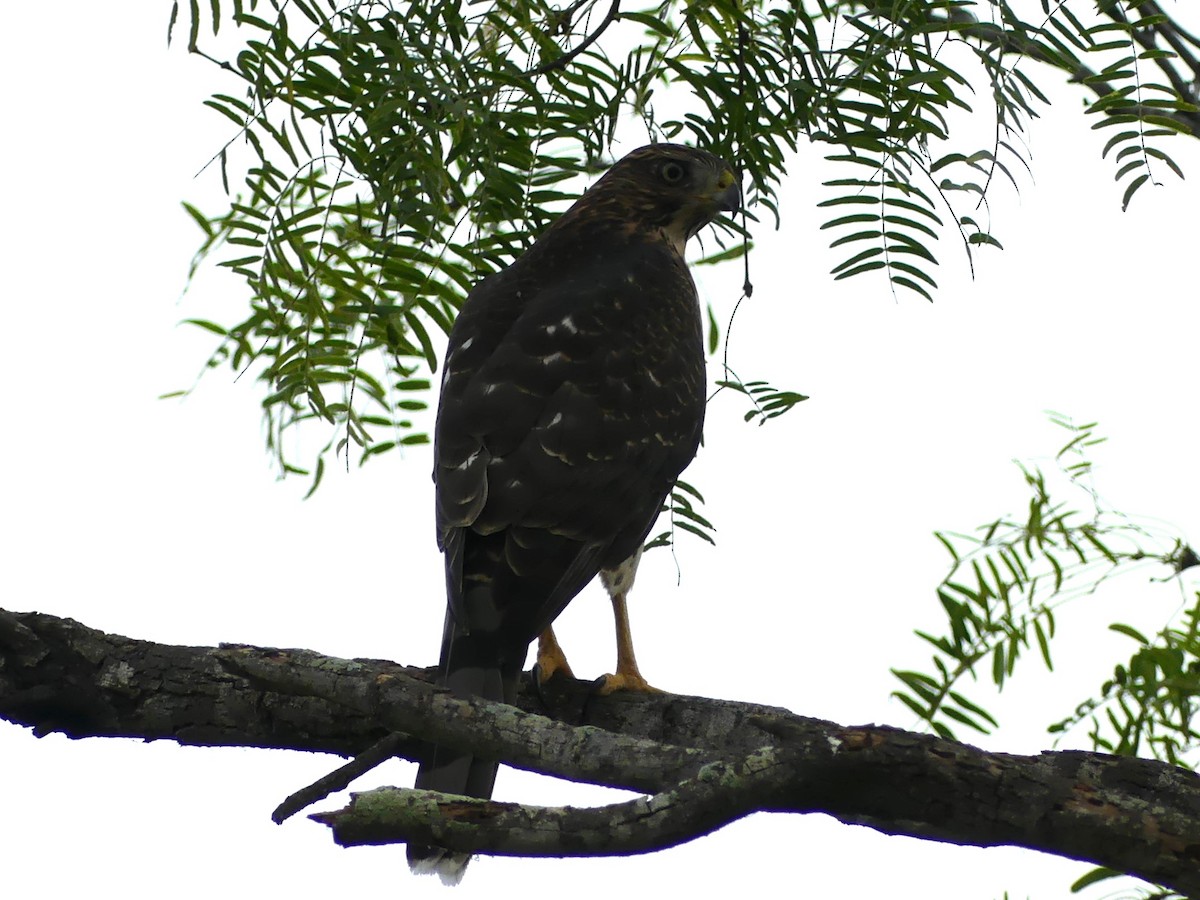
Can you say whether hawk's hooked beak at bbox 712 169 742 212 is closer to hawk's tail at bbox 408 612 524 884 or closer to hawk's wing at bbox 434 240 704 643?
hawk's wing at bbox 434 240 704 643

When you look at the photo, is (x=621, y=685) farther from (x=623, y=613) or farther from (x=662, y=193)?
(x=662, y=193)

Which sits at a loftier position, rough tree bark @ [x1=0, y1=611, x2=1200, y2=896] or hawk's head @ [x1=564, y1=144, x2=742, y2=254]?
hawk's head @ [x1=564, y1=144, x2=742, y2=254]

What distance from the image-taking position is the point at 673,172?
5.12m

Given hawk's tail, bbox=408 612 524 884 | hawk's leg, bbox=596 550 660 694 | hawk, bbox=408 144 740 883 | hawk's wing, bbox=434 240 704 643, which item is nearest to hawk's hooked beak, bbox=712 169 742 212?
hawk, bbox=408 144 740 883

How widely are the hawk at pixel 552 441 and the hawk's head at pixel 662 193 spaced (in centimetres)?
10

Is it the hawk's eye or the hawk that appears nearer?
the hawk

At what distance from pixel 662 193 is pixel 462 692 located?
2.23 m

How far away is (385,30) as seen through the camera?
3295mm

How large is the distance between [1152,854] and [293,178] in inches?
84.9

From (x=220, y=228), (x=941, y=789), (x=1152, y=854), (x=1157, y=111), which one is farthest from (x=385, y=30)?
(x=1152, y=854)

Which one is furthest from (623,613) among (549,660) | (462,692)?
(462,692)

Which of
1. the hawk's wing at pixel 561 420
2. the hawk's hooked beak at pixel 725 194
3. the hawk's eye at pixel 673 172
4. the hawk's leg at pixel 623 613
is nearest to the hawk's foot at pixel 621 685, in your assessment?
the hawk's leg at pixel 623 613

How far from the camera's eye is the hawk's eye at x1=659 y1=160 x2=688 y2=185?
5095 millimetres

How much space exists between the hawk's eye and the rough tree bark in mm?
2217
